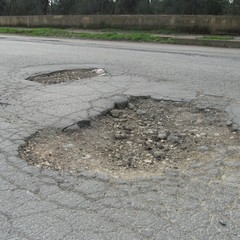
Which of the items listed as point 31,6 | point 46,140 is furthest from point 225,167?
point 31,6

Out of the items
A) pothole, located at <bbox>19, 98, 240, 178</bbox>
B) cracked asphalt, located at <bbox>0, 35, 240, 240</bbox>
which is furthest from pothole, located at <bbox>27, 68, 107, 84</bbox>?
pothole, located at <bbox>19, 98, 240, 178</bbox>

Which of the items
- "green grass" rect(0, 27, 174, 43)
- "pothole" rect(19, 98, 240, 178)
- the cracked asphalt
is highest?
"green grass" rect(0, 27, 174, 43)

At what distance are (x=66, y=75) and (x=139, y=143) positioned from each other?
3605 millimetres

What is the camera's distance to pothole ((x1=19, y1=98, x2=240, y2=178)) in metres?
3.46

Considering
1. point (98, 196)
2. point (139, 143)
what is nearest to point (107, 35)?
point (139, 143)

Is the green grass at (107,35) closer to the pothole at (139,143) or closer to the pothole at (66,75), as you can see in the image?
the pothole at (66,75)

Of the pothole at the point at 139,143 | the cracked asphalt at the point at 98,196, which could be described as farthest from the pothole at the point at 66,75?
the pothole at the point at 139,143

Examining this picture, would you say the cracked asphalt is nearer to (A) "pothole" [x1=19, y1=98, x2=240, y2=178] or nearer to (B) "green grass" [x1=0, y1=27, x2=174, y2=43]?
(A) "pothole" [x1=19, y1=98, x2=240, y2=178]

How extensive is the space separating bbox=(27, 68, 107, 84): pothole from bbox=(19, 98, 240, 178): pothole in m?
2.14

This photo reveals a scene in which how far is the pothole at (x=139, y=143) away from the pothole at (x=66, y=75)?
7.02 ft

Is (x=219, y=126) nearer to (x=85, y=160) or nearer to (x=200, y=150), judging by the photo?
(x=200, y=150)

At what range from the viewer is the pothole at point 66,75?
22.3 feet

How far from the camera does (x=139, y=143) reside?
4.01 m

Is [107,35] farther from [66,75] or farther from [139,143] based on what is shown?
[139,143]
